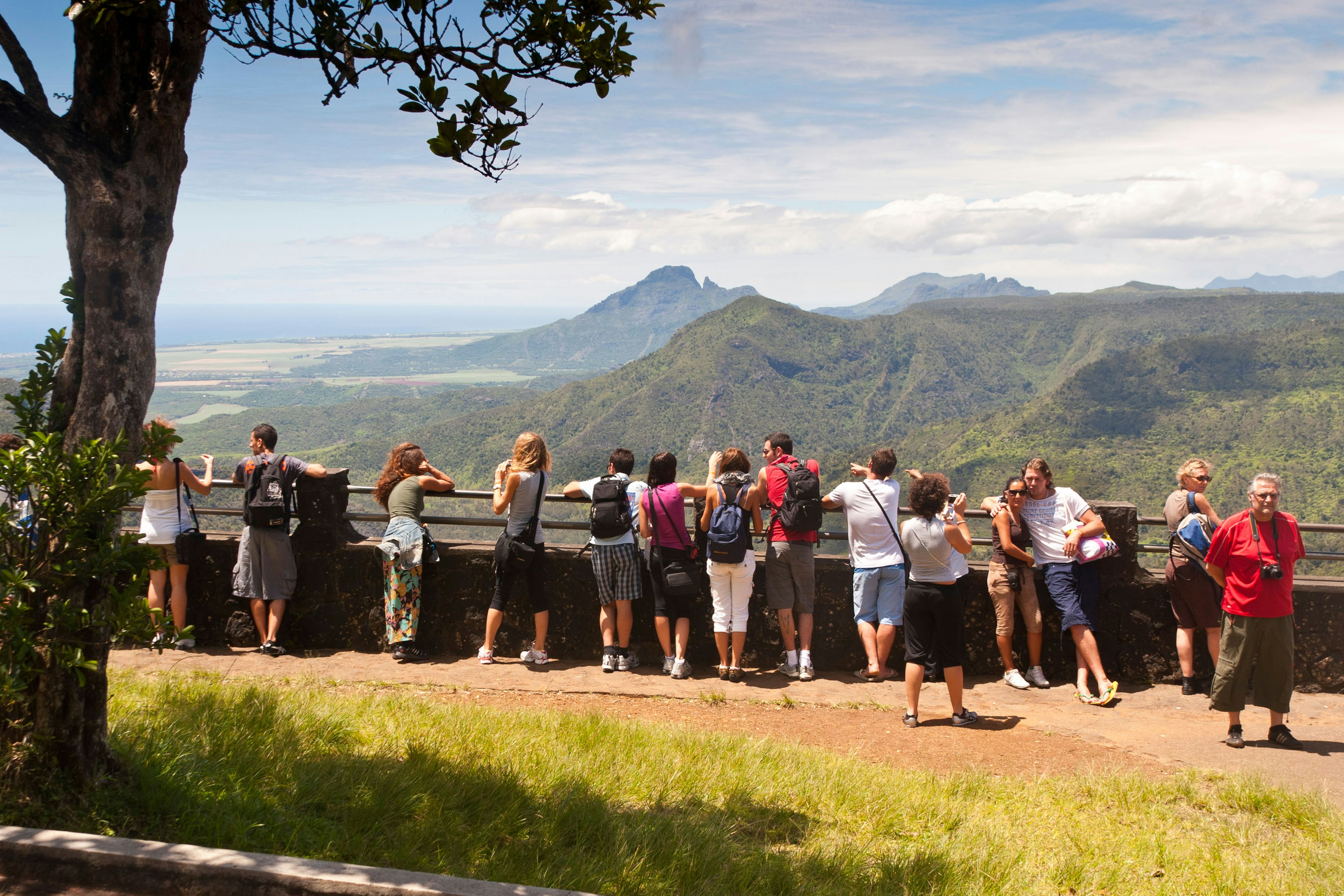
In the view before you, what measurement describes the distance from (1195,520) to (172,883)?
6675 mm

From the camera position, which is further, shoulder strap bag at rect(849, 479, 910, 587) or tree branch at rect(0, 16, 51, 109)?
shoulder strap bag at rect(849, 479, 910, 587)

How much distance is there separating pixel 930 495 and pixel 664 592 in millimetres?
2201

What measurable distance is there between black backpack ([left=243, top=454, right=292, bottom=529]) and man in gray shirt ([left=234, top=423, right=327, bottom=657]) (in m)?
0.01

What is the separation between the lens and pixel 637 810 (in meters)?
4.41

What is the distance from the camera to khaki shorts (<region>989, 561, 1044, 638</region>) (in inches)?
278

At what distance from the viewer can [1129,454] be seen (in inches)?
3986

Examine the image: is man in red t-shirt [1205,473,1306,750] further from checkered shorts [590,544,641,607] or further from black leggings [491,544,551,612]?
black leggings [491,544,551,612]

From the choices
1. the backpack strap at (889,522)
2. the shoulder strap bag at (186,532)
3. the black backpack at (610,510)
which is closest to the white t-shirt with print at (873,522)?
the backpack strap at (889,522)

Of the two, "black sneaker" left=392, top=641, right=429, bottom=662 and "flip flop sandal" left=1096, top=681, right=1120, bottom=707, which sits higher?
"black sneaker" left=392, top=641, right=429, bottom=662

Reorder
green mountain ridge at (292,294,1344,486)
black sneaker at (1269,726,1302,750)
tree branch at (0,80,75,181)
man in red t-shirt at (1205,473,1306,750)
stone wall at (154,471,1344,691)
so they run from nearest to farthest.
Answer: tree branch at (0,80,75,181)
man in red t-shirt at (1205,473,1306,750)
black sneaker at (1269,726,1302,750)
stone wall at (154,471,1344,691)
green mountain ridge at (292,294,1344,486)

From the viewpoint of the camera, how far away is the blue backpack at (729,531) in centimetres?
698

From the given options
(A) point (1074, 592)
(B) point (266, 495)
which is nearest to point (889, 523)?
(A) point (1074, 592)

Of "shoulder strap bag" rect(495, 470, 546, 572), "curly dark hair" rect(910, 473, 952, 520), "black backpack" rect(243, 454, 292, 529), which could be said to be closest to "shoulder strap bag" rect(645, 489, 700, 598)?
"shoulder strap bag" rect(495, 470, 546, 572)

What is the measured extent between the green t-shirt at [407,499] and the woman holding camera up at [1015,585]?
176 inches
